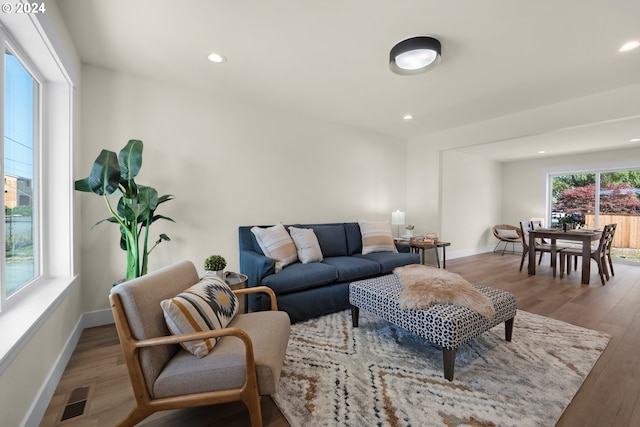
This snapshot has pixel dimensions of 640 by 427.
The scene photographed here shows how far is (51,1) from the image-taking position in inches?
68.6

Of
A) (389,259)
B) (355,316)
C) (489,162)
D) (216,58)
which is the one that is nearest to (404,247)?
(389,259)

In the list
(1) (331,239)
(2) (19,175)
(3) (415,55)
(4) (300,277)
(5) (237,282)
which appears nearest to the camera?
(2) (19,175)

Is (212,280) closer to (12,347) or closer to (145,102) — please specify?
(12,347)

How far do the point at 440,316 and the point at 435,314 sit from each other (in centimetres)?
4

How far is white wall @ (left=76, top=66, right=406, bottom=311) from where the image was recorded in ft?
8.70

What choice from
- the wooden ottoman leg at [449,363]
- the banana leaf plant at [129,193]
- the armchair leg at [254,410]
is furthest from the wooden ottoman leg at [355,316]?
the banana leaf plant at [129,193]

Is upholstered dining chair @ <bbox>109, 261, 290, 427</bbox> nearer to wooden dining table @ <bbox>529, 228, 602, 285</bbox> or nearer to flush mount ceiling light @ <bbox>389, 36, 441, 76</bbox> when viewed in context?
flush mount ceiling light @ <bbox>389, 36, 441, 76</bbox>

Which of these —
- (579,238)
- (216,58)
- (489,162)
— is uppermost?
(216,58)

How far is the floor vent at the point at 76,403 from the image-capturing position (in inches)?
59.4

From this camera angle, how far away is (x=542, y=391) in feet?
5.55

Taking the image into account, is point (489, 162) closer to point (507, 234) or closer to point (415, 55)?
point (507, 234)

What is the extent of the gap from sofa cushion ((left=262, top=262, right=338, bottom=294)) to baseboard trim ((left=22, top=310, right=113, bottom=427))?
1.49 m

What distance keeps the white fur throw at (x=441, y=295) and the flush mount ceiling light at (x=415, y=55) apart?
1.86 meters

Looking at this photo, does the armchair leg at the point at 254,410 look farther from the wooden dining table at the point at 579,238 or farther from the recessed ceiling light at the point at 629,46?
the wooden dining table at the point at 579,238
